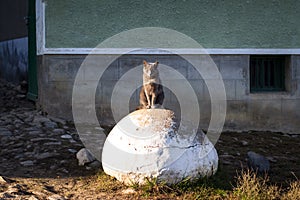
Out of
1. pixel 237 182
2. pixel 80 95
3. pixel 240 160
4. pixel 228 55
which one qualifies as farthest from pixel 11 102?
pixel 237 182

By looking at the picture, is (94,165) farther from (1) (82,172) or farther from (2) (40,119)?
(2) (40,119)

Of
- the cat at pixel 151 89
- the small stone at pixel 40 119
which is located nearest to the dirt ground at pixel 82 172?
the small stone at pixel 40 119

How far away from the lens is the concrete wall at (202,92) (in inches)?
351

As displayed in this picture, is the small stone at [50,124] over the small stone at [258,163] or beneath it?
over

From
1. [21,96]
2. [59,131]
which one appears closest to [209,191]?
[59,131]

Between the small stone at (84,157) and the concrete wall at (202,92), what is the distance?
2.38m

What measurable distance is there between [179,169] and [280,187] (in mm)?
1481

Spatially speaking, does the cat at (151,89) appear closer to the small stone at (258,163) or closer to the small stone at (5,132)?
the small stone at (258,163)

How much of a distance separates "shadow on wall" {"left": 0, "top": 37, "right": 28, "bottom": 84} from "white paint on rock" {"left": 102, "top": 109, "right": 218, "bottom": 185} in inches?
274

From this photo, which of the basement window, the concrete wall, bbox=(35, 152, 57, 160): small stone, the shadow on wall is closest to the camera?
bbox=(35, 152, 57, 160): small stone

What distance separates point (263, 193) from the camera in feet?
17.5

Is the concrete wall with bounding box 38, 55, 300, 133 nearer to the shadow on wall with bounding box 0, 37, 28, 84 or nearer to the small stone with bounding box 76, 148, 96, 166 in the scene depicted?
the small stone with bounding box 76, 148, 96, 166

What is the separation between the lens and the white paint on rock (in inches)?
212

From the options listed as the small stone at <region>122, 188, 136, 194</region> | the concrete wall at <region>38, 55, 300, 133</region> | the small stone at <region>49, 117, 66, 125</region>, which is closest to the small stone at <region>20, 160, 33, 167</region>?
the small stone at <region>122, 188, 136, 194</region>
